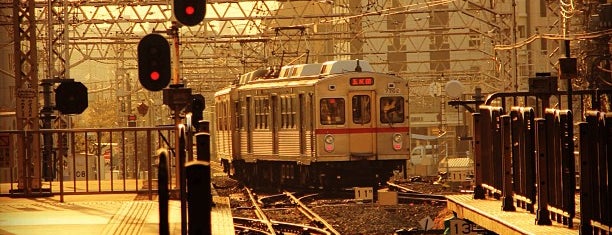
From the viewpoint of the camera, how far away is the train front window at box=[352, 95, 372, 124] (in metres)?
31.9

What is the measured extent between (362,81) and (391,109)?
982mm

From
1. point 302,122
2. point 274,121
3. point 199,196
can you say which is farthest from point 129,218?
point 274,121

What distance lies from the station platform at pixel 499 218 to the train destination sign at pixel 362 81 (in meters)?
16.9

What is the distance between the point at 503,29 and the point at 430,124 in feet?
125

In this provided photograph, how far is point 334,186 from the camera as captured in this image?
32875mm

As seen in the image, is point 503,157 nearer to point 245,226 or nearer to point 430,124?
point 245,226

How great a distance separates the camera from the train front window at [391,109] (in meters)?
32.0

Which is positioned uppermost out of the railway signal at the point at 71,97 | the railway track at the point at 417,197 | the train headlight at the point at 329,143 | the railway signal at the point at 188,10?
the railway signal at the point at 188,10

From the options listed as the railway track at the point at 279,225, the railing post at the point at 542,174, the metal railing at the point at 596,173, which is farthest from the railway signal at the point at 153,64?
the metal railing at the point at 596,173

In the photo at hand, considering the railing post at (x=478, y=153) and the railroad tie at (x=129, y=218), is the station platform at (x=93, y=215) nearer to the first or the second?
the railroad tie at (x=129, y=218)

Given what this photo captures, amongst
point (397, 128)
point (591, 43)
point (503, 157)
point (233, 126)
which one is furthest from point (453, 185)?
point (503, 157)

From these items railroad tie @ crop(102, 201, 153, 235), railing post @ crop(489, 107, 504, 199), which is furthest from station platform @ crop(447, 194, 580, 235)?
railroad tie @ crop(102, 201, 153, 235)

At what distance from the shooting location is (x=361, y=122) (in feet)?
105

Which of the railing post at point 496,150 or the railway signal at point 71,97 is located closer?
the railing post at point 496,150
